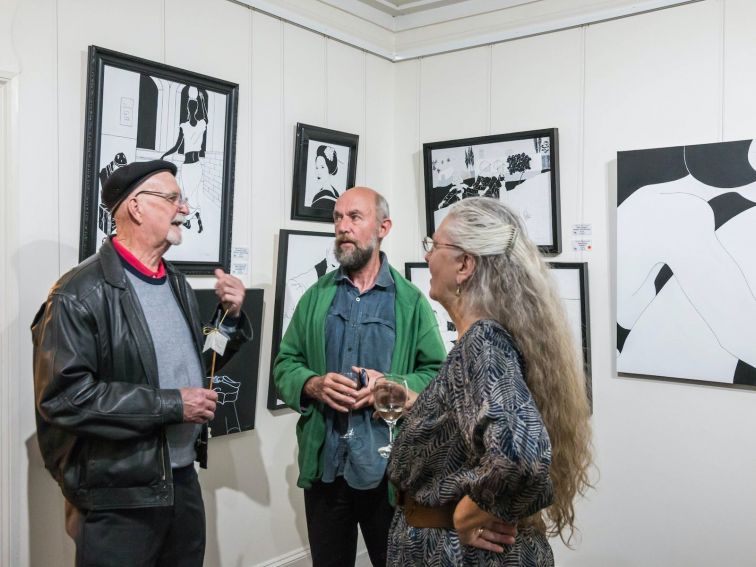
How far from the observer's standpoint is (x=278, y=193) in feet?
11.2

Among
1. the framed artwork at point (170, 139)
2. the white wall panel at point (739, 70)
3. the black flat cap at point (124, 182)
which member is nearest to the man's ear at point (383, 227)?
the framed artwork at point (170, 139)

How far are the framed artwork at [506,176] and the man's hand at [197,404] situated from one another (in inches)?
71.7

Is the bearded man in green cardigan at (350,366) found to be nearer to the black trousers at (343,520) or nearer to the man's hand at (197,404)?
the black trousers at (343,520)

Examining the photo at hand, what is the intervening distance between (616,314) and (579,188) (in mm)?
633

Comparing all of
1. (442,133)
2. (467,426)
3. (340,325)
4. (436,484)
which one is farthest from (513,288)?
(442,133)

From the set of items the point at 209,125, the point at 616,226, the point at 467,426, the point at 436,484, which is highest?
the point at 209,125

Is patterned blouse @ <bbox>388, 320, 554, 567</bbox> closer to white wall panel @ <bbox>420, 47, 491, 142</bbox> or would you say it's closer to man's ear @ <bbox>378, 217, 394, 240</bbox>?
man's ear @ <bbox>378, 217, 394, 240</bbox>

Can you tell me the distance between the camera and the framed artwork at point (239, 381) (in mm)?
3082

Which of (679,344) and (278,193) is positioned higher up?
(278,193)

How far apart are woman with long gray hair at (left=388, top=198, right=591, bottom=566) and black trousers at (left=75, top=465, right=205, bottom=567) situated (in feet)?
2.70

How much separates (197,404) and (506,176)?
6.89 ft

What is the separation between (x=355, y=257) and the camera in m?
2.66

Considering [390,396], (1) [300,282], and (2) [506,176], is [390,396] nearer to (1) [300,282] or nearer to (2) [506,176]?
(1) [300,282]

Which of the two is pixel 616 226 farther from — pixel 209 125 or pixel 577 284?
pixel 209 125
